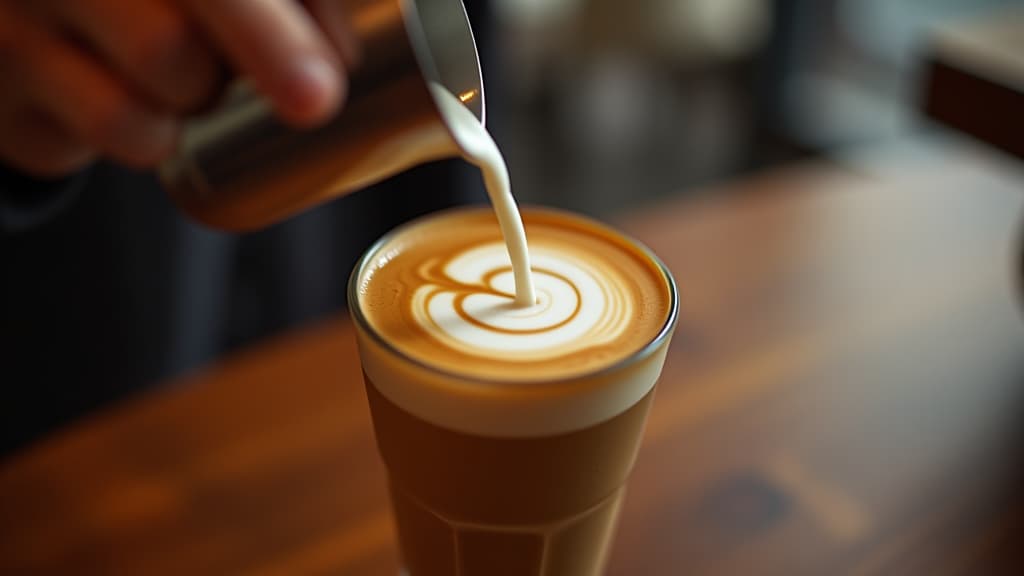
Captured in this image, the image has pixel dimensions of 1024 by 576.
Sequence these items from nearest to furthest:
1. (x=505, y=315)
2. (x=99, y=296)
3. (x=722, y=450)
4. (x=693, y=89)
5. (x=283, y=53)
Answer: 1. (x=283, y=53)
2. (x=505, y=315)
3. (x=722, y=450)
4. (x=99, y=296)
5. (x=693, y=89)

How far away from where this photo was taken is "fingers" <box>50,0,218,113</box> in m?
0.47

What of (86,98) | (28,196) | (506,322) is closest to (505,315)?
(506,322)

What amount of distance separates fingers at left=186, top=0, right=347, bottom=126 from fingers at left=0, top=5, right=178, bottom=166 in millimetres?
86

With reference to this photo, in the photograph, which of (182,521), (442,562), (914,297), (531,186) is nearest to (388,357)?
(442,562)

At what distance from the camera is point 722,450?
78 centimetres

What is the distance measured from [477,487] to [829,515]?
A: 0.35 meters

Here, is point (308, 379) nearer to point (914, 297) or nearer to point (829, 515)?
point (829, 515)

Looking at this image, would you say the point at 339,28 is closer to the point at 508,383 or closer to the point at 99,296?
the point at 508,383

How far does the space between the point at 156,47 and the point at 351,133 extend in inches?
4.3

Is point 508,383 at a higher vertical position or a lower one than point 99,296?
higher

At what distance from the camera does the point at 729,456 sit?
2.54ft

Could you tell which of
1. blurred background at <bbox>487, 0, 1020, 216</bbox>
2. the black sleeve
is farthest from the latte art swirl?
blurred background at <bbox>487, 0, 1020, 216</bbox>

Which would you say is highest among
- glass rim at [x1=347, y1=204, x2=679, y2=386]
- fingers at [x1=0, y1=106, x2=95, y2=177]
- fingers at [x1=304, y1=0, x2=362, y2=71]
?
fingers at [x1=304, y1=0, x2=362, y2=71]

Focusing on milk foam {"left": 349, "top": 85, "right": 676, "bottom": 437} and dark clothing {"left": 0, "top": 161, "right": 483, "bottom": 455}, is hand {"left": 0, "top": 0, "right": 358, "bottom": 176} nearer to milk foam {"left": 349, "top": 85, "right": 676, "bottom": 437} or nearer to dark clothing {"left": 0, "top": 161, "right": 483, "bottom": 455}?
milk foam {"left": 349, "top": 85, "right": 676, "bottom": 437}
